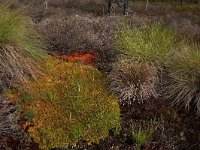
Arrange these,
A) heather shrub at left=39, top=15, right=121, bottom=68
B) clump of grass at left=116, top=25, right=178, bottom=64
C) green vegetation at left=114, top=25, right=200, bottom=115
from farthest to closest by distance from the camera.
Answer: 1. heather shrub at left=39, top=15, right=121, bottom=68
2. clump of grass at left=116, top=25, right=178, bottom=64
3. green vegetation at left=114, top=25, right=200, bottom=115

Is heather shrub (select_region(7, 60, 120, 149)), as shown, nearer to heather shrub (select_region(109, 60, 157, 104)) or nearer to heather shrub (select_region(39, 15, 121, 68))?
heather shrub (select_region(109, 60, 157, 104))

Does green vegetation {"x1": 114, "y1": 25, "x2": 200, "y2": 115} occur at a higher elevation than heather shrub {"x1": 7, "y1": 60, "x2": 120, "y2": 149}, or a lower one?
higher

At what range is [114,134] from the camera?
21.5ft

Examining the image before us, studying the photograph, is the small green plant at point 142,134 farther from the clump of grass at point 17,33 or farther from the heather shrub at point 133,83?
the clump of grass at point 17,33

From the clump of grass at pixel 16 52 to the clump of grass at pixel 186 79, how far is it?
2.30 meters

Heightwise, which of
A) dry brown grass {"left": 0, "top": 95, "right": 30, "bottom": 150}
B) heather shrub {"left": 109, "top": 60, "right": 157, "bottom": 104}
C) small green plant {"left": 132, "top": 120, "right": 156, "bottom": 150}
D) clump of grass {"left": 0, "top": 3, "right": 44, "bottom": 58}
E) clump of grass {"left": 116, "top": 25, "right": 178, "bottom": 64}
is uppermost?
clump of grass {"left": 0, "top": 3, "right": 44, "bottom": 58}

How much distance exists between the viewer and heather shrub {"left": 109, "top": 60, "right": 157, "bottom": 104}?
23.6ft

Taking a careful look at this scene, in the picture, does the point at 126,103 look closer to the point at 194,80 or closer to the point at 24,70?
the point at 194,80

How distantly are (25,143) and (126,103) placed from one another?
1.87 meters

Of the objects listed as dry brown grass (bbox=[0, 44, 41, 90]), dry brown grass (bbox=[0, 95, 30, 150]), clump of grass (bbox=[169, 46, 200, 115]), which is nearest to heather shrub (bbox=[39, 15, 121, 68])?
clump of grass (bbox=[169, 46, 200, 115])

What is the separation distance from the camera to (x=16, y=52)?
291 inches

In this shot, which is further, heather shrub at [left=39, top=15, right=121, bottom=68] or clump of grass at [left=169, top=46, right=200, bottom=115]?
heather shrub at [left=39, top=15, right=121, bottom=68]

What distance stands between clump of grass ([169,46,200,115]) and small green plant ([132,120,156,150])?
82 centimetres

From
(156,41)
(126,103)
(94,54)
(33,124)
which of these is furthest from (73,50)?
(33,124)
